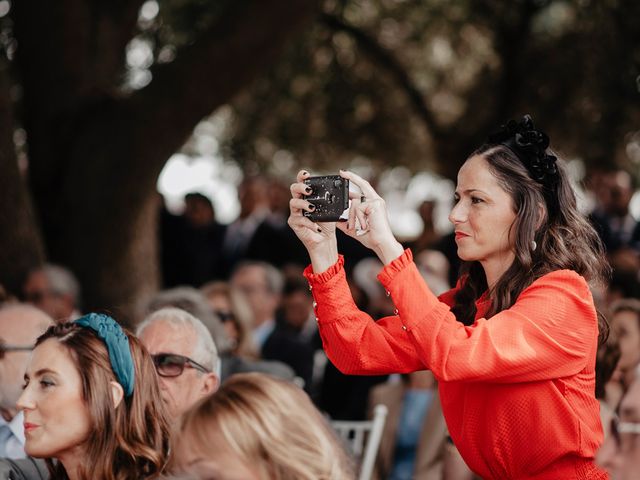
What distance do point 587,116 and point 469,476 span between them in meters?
8.57

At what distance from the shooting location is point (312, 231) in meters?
2.98

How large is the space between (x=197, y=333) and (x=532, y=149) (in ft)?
5.54

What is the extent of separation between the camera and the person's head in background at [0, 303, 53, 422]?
170 inches

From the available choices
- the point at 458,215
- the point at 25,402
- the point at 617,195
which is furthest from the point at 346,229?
the point at 617,195

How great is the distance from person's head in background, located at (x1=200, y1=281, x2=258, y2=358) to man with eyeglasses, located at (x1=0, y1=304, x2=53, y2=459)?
1713 mm

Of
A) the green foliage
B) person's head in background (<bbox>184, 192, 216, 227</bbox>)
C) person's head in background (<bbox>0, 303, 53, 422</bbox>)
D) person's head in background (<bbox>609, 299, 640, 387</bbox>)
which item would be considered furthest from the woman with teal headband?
the green foliage

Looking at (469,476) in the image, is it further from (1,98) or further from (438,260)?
(1,98)

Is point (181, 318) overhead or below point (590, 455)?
overhead

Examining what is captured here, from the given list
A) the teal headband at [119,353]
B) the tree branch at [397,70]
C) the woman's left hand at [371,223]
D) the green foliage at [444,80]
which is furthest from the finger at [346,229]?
the tree branch at [397,70]

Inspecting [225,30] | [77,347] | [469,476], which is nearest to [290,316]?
[225,30]

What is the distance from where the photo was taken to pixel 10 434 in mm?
4027

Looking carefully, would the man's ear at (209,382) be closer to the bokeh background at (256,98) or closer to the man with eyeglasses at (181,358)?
the man with eyeglasses at (181,358)

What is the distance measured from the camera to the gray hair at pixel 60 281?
6.77 metres

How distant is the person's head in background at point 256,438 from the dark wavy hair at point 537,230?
0.94 meters
